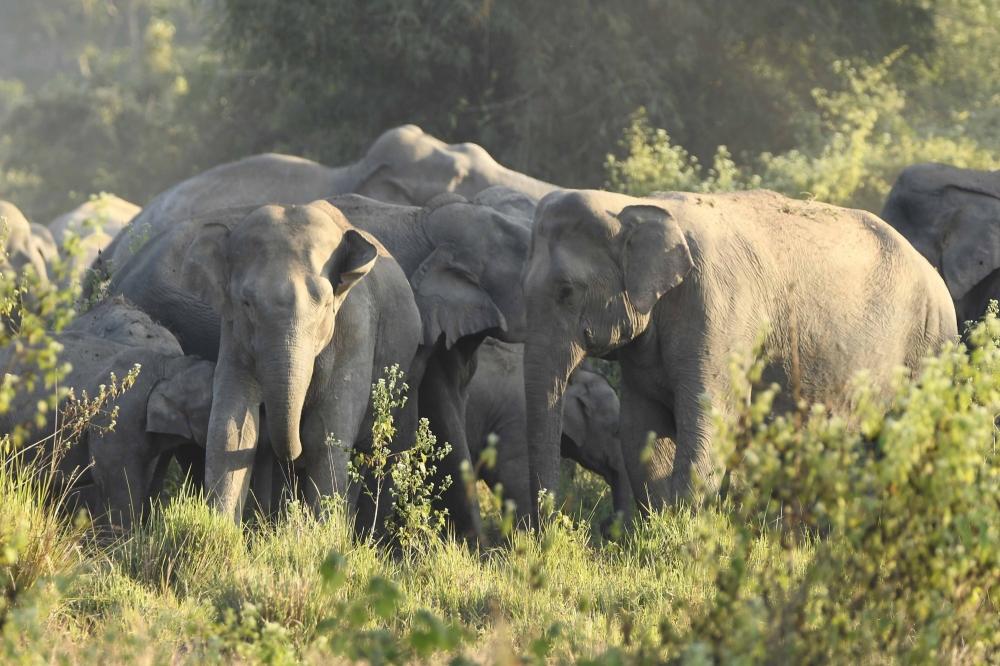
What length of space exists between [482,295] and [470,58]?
472 inches

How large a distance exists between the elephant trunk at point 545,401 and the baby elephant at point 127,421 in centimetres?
152

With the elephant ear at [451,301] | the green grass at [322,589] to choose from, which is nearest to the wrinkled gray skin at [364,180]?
the elephant ear at [451,301]

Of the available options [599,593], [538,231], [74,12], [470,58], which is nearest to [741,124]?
[470,58]

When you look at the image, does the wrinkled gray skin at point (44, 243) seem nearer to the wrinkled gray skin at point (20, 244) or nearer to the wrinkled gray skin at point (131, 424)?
the wrinkled gray skin at point (20, 244)

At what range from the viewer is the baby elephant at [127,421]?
8.87 meters

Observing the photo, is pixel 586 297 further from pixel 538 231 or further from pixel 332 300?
pixel 332 300

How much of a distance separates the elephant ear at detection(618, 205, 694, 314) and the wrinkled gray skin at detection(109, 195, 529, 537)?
4.05 feet

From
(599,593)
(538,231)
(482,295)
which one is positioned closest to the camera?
(599,593)

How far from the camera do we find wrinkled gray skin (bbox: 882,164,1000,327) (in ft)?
38.2

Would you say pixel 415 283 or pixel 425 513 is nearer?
pixel 425 513

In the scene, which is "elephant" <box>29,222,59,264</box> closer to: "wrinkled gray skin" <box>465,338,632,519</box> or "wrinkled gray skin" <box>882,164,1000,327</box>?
"wrinkled gray skin" <box>465,338,632,519</box>

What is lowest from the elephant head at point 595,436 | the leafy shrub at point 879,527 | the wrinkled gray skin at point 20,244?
the wrinkled gray skin at point 20,244

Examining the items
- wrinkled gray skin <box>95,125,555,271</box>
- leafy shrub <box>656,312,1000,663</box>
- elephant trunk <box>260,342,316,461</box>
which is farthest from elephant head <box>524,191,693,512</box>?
wrinkled gray skin <box>95,125,555,271</box>

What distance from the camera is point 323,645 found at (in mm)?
5570
